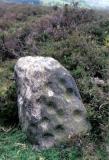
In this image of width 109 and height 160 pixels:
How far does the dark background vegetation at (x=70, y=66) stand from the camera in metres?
6.46

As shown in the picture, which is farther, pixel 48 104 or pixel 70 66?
pixel 70 66

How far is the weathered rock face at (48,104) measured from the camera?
655 centimetres

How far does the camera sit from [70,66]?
26.6 ft

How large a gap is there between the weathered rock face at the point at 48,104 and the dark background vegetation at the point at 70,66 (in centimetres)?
19

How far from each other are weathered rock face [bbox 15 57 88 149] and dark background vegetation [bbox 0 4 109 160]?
192mm

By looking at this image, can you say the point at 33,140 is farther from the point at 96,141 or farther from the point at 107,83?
the point at 107,83

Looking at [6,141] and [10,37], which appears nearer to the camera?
[6,141]

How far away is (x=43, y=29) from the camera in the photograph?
1073 cm

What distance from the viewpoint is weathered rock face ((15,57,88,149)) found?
6.55 meters

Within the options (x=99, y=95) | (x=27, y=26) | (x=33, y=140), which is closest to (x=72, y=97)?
(x=99, y=95)

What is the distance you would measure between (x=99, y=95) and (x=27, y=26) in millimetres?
4766

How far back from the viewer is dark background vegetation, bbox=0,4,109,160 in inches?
254

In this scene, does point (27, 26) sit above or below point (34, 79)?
below

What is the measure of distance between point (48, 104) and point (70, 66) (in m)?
1.61
